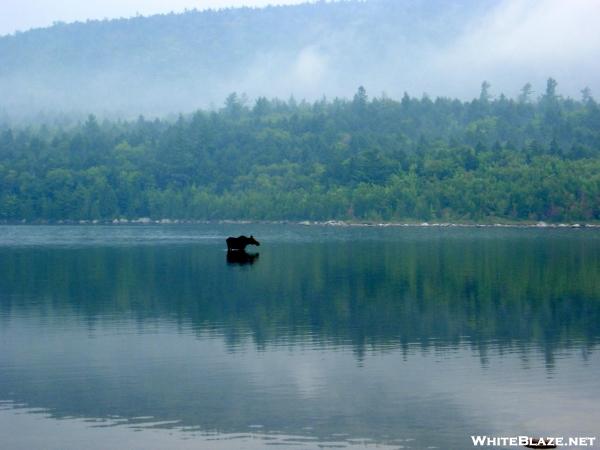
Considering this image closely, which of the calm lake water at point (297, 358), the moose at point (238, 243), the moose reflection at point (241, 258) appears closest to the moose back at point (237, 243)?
the moose at point (238, 243)

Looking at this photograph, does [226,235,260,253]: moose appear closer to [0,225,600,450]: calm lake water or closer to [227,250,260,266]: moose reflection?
[227,250,260,266]: moose reflection

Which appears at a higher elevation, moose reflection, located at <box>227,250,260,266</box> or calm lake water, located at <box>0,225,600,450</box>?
moose reflection, located at <box>227,250,260,266</box>

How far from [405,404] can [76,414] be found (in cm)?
978

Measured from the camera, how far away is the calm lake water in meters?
29.8

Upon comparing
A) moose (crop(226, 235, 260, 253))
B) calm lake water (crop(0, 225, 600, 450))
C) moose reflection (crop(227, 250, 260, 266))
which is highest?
moose (crop(226, 235, 260, 253))

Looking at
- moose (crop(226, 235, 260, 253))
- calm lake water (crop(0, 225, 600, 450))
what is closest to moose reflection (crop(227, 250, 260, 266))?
moose (crop(226, 235, 260, 253))

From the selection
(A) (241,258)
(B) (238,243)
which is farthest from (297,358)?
(B) (238,243)

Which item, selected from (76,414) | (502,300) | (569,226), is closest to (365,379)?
(76,414)

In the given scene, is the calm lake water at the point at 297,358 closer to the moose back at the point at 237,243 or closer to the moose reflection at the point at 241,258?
the moose reflection at the point at 241,258

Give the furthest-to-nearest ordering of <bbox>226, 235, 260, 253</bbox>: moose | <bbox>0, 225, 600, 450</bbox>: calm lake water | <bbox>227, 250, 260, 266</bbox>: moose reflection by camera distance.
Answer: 1. <bbox>226, 235, 260, 253</bbox>: moose
2. <bbox>227, 250, 260, 266</bbox>: moose reflection
3. <bbox>0, 225, 600, 450</bbox>: calm lake water

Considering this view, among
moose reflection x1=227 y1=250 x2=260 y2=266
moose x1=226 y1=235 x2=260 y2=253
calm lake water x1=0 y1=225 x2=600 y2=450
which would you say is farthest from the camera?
moose x1=226 y1=235 x2=260 y2=253

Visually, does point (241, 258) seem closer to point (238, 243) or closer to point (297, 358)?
point (238, 243)

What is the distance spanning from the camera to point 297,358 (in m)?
39.9

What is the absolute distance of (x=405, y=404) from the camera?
106 feet
